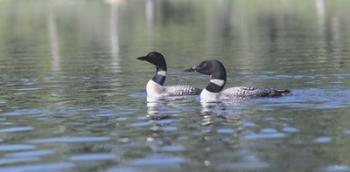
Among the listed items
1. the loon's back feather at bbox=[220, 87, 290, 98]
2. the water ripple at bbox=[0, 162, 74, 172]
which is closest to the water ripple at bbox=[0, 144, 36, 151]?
the water ripple at bbox=[0, 162, 74, 172]

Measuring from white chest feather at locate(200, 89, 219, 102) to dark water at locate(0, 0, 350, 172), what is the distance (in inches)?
9.7

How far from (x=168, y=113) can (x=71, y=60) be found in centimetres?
1906

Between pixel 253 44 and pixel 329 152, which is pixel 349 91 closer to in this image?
pixel 329 152

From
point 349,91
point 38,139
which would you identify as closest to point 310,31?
point 349,91

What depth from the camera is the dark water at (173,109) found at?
47.8 feet

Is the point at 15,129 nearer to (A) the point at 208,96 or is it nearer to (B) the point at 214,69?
(A) the point at 208,96

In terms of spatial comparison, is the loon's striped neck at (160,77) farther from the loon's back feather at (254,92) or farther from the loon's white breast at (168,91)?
the loon's back feather at (254,92)

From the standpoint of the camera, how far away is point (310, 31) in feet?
181

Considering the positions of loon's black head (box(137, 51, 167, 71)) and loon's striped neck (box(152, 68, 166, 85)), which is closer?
loon's striped neck (box(152, 68, 166, 85))

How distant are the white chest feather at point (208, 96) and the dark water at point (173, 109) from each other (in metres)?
0.25

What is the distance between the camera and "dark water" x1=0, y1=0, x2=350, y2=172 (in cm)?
1456

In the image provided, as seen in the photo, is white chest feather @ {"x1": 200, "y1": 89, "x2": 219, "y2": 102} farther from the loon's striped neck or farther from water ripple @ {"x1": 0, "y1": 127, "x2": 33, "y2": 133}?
water ripple @ {"x1": 0, "y1": 127, "x2": 33, "y2": 133}

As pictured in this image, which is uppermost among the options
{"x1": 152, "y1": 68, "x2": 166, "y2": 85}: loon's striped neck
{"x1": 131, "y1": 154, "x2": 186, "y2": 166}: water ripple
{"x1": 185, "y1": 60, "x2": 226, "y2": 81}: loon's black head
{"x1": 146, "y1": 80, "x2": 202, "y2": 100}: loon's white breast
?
{"x1": 185, "y1": 60, "x2": 226, "y2": 81}: loon's black head

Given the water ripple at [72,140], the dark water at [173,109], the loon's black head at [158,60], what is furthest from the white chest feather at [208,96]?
the water ripple at [72,140]
